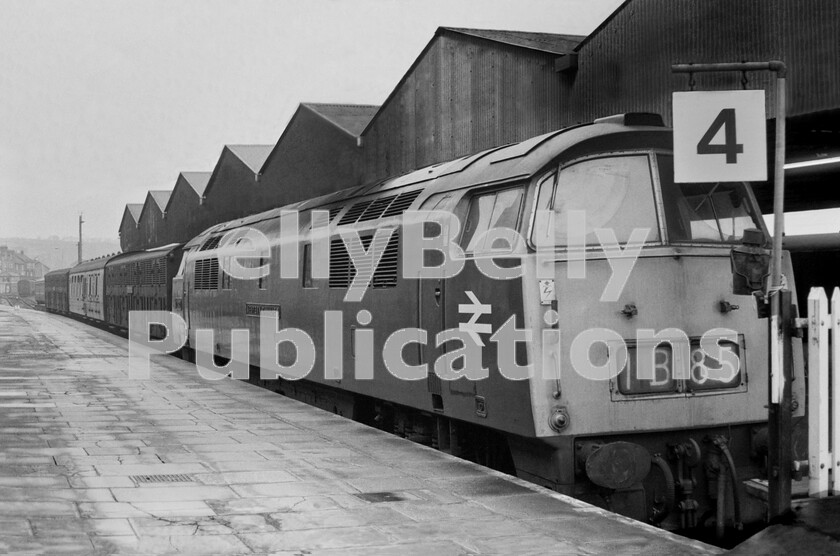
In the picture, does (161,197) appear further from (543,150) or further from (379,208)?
(543,150)

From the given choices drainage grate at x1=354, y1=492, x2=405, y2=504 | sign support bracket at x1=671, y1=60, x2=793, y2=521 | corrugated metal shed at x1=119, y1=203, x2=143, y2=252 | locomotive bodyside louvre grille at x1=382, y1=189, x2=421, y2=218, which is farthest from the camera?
corrugated metal shed at x1=119, y1=203, x2=143, y2=252

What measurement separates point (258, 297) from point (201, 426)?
4.56 metres

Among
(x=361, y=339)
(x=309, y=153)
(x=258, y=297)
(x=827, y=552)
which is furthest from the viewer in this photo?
(x=309, y=153)

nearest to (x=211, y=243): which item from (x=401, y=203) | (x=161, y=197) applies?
(x=401, y=203)

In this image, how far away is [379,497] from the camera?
662 cm

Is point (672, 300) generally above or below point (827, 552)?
above

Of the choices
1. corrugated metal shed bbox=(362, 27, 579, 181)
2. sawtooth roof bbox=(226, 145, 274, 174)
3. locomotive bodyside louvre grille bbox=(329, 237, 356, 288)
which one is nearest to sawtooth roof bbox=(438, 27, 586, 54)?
corrugated metal shed bbox=(362, 27, 579, 181)

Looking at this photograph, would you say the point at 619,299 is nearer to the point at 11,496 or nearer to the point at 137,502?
the point at 137,502

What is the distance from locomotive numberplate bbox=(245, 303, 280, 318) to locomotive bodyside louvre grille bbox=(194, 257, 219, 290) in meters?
2.45

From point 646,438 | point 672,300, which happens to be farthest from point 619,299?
point 646,438

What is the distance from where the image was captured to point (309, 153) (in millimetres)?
34500

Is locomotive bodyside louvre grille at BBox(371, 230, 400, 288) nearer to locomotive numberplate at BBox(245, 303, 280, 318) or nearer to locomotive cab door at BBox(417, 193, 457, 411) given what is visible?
locomotive cab door at BBox(417, 193, 457, 411)

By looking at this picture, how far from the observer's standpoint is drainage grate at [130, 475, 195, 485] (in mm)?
7188

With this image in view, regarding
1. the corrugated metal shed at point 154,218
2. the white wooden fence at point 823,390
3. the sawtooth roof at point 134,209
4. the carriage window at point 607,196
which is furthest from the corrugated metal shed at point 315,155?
the sawtooth roof at point 134,209
